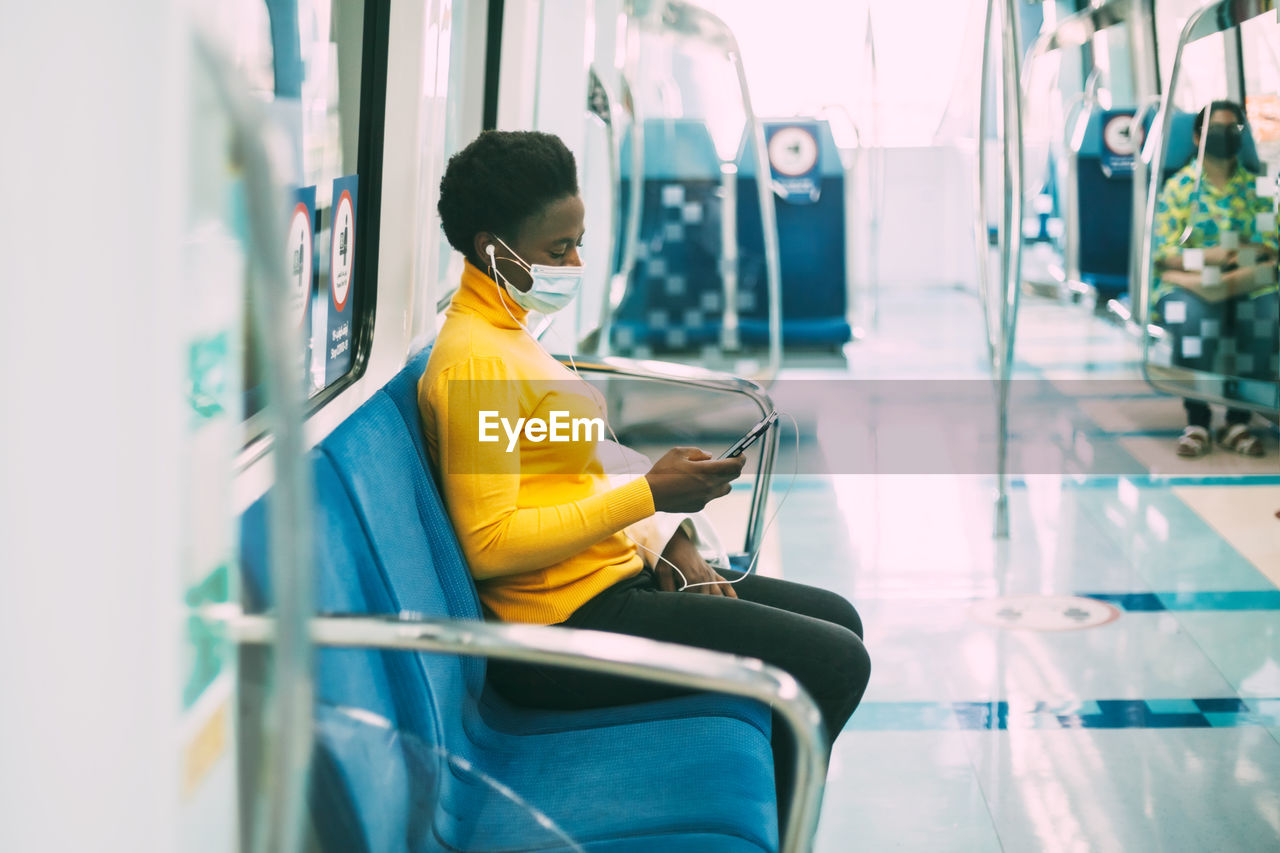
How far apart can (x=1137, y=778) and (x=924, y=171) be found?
7355mm

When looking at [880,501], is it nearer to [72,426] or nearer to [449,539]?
[449,539]

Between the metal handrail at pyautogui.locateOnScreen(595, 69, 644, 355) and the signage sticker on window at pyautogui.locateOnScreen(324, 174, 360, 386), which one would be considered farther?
the metal handrail at pyautogui.locateOnScreen(595, 69, 644, 355)

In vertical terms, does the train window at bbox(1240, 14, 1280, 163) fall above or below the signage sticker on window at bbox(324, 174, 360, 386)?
above

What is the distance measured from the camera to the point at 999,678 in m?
2.80

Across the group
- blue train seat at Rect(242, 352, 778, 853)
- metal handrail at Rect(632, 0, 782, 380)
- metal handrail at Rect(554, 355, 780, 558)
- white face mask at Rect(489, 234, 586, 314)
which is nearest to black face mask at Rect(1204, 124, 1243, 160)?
metal handrail at Rect(632, 0, 782, 380)

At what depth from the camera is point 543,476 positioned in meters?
1.72

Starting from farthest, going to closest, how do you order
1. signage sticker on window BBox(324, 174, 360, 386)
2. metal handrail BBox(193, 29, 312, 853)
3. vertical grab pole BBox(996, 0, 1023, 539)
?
vertical grab pole BBox(996, 0, 1023, 539) → signage sticker on window BBox(324, 174, 360, 386) → metal handrail BBox(193, 29, 312, 853)

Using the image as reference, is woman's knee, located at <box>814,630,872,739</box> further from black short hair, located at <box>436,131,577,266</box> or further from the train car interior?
black short hair, located at <box>436,131,577,266</box>

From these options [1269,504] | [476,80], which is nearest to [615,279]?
[476,80]

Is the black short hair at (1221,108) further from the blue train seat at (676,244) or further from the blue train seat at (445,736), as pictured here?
the blue train seat at (445,736)

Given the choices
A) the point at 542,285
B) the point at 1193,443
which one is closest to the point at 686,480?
the point at 542,285

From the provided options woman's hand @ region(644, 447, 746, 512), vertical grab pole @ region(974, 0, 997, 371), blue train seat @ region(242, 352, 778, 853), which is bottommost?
blue train seat @ region(242, 352, 778, 853)

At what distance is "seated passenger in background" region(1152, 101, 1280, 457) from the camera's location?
4.12 metres

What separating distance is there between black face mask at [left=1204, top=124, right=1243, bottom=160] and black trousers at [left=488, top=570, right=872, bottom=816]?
10.1ft
